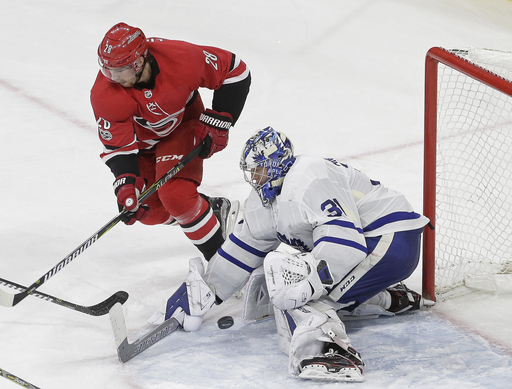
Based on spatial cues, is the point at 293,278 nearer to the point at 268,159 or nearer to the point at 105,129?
the point at 268,159

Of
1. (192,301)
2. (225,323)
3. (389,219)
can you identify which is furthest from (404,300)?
(192,301)

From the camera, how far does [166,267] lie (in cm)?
327

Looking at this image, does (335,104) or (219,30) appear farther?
(219,30)

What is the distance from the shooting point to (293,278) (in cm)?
230

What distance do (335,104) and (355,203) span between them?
259 centimetres

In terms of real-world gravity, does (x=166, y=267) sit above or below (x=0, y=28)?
below

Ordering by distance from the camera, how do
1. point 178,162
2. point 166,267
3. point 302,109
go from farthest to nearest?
point 302,109
point 166,267
point 178,162

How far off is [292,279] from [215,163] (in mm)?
2073

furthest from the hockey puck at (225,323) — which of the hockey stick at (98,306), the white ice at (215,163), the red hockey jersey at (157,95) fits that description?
the red hockey jersey at (157,95)

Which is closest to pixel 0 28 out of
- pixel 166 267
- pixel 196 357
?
pixel 166 267

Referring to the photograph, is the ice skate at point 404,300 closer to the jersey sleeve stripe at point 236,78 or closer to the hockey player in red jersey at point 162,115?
the hockey player in red jersey at point 162,115

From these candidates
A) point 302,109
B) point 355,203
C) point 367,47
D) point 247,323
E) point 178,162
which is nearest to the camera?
point 355,203

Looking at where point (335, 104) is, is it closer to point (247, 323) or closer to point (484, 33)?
point (484, 33)

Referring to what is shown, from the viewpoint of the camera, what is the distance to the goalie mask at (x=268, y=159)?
2.40m
